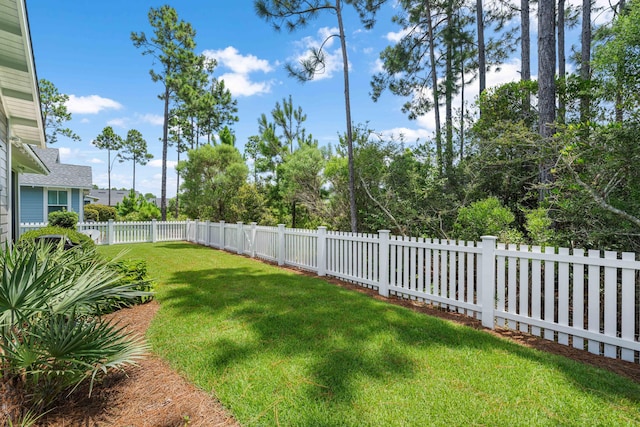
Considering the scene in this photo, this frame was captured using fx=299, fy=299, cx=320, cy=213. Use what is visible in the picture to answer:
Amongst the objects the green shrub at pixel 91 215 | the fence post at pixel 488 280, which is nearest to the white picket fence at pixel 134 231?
the green shrub at pixel 91 215

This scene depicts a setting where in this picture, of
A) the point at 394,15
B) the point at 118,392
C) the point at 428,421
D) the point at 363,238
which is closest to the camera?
the point at 428,421

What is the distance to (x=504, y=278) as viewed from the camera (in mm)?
3602

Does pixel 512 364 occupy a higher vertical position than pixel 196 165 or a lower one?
lower

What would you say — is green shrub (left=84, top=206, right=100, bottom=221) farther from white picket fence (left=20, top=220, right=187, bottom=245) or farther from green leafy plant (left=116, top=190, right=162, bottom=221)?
white picket fence (left=20, top=220, right=187, bottom=245)

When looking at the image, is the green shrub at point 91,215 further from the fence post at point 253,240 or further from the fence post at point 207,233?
the fence post at point 253,240

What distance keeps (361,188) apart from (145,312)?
601cm

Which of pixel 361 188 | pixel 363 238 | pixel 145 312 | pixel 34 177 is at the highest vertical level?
pixel 34 177

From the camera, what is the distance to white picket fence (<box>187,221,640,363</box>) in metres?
2.92

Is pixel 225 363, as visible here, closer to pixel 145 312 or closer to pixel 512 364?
pixel 145 312

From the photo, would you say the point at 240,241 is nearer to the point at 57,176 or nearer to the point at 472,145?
the point at 472,145

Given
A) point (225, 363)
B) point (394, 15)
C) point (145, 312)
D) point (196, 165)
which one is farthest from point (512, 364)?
point (196, 165)

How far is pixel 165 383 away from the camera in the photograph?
2.53 m

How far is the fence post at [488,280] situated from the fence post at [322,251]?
344 centimetres

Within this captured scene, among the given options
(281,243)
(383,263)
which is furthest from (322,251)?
(383,263)
